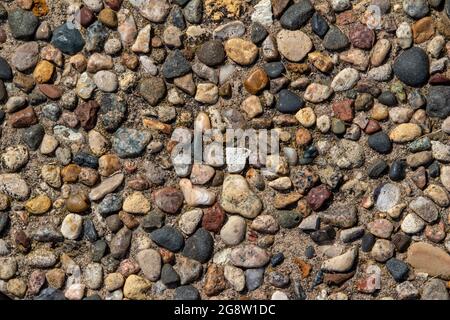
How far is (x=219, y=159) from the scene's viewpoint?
182 centimetres

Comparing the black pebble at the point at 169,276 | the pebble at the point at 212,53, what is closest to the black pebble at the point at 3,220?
the black pebble at the point at 169,276

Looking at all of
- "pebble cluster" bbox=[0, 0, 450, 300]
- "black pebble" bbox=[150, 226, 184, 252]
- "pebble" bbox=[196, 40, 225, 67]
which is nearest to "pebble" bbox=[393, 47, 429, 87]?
"pebble cluster" bbox=[0, 0, 450, 300]

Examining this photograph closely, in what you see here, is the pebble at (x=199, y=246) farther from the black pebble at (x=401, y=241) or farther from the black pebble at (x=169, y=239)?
the black pebble at (x=401, y=241)

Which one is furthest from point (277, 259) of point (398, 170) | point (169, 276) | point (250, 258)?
point (398, 170)

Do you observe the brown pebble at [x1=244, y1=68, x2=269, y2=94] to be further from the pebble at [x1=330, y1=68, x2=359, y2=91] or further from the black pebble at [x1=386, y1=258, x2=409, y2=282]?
the black pebble at [x1=386, y1=258, x2=409, y2=282]

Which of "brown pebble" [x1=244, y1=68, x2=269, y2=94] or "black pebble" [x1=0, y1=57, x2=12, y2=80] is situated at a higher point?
"black pebble" [x1=0, y1=57, x2=12, y2=80]

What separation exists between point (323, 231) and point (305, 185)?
0.13 meters

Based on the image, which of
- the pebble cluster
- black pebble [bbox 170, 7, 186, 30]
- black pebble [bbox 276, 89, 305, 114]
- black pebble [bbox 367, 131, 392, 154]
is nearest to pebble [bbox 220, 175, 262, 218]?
the pebble cluster

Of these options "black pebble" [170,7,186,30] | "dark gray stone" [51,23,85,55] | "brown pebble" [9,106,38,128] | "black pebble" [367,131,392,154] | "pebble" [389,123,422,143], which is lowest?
"black pebble" [367,131,392,154]

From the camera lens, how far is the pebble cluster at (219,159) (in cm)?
180

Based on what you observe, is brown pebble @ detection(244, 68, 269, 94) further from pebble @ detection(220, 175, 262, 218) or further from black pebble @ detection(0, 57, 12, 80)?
black pebble @ detection(0, 57, 12, 80)

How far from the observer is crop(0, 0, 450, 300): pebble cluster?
1.80m

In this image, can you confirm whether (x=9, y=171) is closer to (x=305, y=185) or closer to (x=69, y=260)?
(x=69, y=260)

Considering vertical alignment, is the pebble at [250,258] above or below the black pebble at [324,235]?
below
